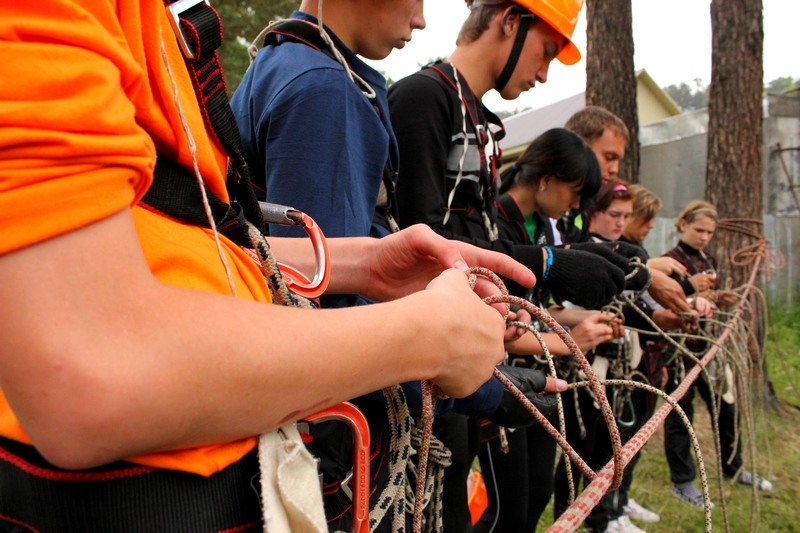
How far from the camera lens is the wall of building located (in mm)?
7730

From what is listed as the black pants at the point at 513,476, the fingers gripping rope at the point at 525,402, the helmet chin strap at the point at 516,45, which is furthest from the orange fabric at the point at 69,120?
the black pants at the point at 513,476

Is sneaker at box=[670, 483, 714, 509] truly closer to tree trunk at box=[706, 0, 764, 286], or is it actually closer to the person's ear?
tree trunk at box=[706, 0, 764, 286]

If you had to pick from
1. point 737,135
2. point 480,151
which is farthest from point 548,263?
point 737,135

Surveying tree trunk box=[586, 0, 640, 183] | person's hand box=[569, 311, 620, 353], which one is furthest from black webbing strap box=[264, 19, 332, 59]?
tree trunk box=[586, 0, 640, 183]

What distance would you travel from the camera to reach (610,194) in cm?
354

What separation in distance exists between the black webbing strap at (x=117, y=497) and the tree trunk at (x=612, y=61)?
5.43 metres

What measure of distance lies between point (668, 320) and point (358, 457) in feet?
10.1

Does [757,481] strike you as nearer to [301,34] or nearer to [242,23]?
[301,34]

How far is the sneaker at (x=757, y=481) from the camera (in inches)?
157

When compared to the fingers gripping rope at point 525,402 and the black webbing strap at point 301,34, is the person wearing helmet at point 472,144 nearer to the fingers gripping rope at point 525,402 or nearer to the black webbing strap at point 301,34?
the black webbing strap at point 301,34

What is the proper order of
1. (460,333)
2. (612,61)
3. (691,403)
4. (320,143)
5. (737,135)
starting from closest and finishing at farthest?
(460,333) → (320,143) → (691,403) → (737,135) → (612,61)

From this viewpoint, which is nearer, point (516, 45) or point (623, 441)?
point (516, 45)

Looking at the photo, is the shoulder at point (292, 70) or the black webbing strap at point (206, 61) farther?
the shoulder at point (292, 70)

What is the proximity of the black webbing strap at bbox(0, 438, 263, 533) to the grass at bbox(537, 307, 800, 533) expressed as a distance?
3003mm
